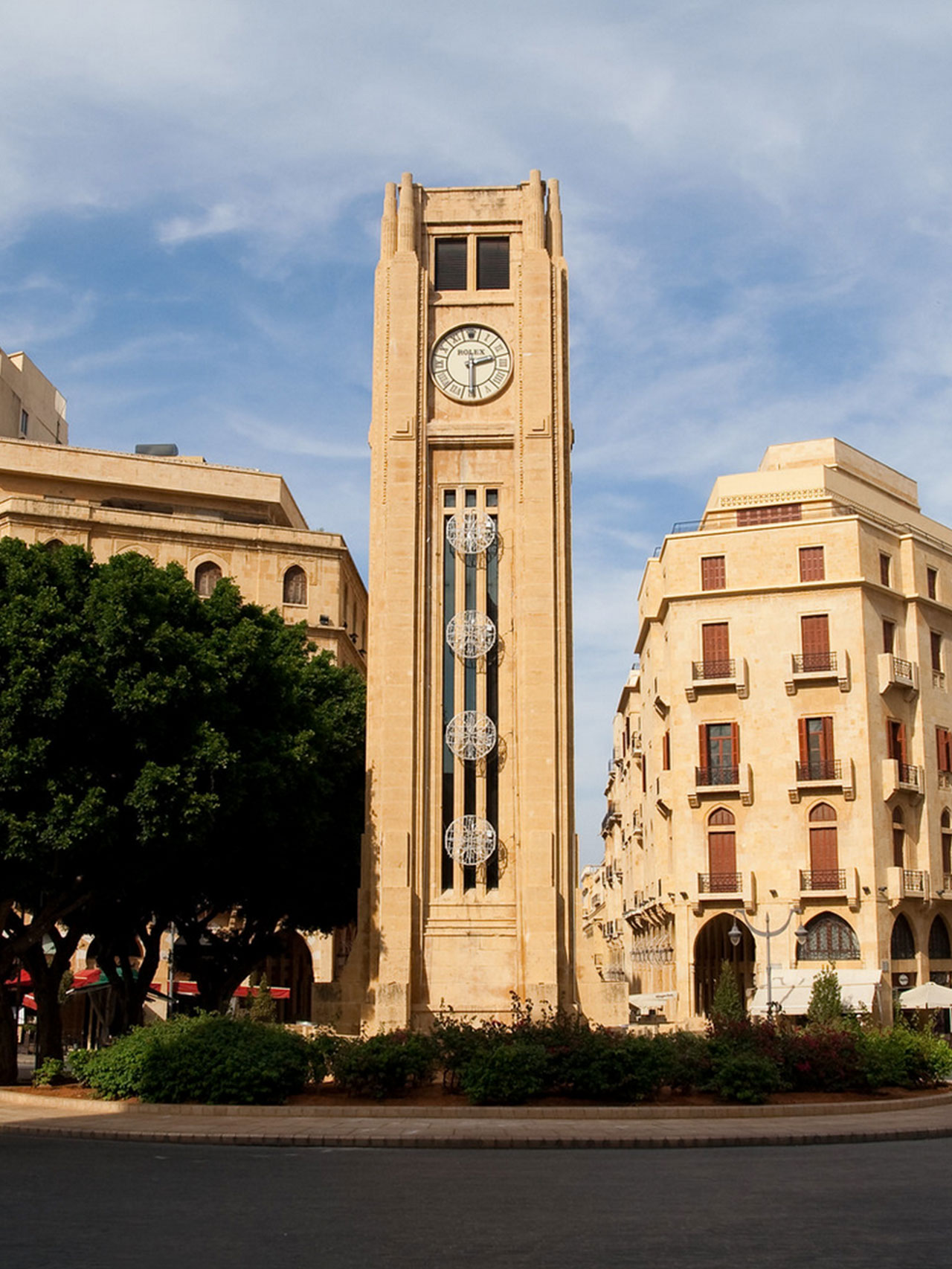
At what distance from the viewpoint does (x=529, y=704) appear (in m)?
39.2

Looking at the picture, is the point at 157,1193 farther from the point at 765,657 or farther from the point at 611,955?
the point at 611,955

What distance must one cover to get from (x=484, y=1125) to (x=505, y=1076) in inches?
80.0

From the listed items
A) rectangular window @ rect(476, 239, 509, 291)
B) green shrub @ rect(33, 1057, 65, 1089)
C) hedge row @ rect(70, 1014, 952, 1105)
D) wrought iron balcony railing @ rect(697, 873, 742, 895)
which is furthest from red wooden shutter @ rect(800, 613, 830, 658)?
green shrub @ rect(33, 1057, 65, 1089)

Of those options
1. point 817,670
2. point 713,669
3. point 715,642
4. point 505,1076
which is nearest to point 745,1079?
point 505,1076

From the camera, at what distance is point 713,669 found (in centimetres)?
5725

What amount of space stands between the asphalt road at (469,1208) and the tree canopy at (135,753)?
1014cm

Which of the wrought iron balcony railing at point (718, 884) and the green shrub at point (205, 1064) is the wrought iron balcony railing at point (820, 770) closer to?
the wrought iron balcony railing at point (718, 884)

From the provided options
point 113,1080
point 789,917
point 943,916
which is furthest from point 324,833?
point 943,916

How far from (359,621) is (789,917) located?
94.6 feet

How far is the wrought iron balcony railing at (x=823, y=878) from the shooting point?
53.2 metres

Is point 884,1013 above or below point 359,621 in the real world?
below

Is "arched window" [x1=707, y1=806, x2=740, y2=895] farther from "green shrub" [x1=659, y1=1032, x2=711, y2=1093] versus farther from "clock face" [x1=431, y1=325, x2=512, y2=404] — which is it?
"green shrub" [x1=659, y1=1032, x2=711, y2=1093]

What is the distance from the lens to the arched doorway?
5525 cm

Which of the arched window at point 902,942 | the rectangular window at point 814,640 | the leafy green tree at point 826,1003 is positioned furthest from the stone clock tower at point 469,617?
the arched window at point 902,942
